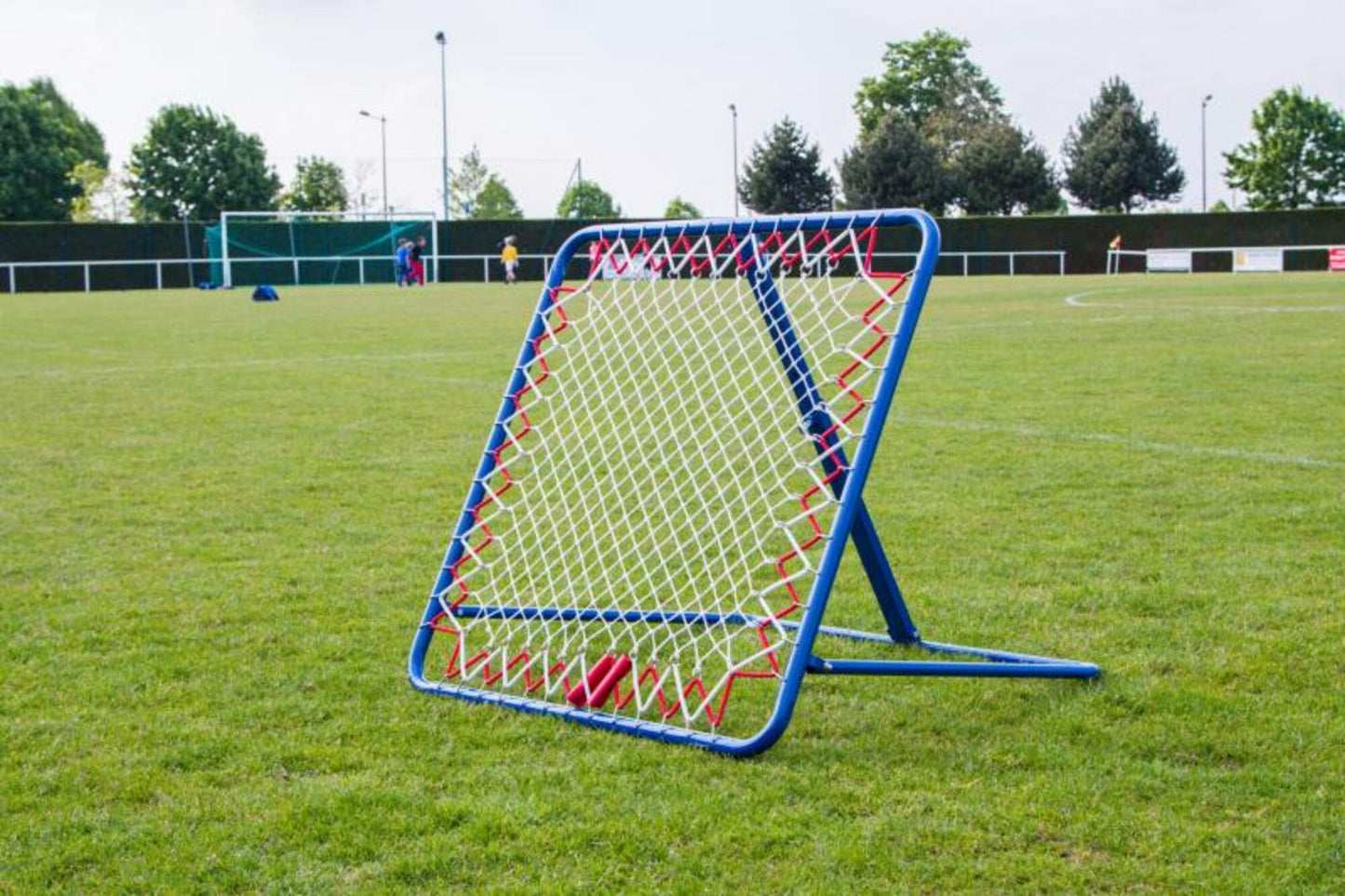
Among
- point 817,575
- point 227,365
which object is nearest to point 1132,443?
point 817,575

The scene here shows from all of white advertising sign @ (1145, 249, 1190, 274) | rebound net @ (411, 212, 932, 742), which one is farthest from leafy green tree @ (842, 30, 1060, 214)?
rebound net @ (411, 212, 932, 742)

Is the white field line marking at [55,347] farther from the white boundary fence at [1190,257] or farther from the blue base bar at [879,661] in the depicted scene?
the white boundary fence at [1190,257]

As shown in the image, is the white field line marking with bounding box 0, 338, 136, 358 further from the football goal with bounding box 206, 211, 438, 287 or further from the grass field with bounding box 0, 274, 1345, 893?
the football goal with bounding box 206, 211, 438, 287

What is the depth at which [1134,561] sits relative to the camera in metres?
6.15

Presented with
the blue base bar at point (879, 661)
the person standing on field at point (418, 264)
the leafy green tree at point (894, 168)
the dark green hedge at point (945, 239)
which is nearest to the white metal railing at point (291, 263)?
the dark green hedge at point (945, 239)

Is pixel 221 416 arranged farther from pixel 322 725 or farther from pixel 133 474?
pixel 322 725

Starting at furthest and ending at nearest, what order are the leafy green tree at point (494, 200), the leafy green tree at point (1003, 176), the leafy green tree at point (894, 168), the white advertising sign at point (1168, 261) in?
the leafy green tree at point (494, 200), the leafy green tree at point (1003, 176), the leafy green tree at point (894, 168), the white advertising sign at point (1168, 261)

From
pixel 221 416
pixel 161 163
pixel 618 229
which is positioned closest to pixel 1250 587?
pixel 618 229

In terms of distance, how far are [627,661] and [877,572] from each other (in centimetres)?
85

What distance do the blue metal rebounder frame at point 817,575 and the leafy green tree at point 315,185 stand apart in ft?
256

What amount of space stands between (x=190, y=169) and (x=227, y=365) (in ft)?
222

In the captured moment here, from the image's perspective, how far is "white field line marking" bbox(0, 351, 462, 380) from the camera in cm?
1548

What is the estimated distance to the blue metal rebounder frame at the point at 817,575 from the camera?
13.1 feet

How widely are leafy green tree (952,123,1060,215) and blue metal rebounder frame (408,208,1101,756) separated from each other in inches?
2839
